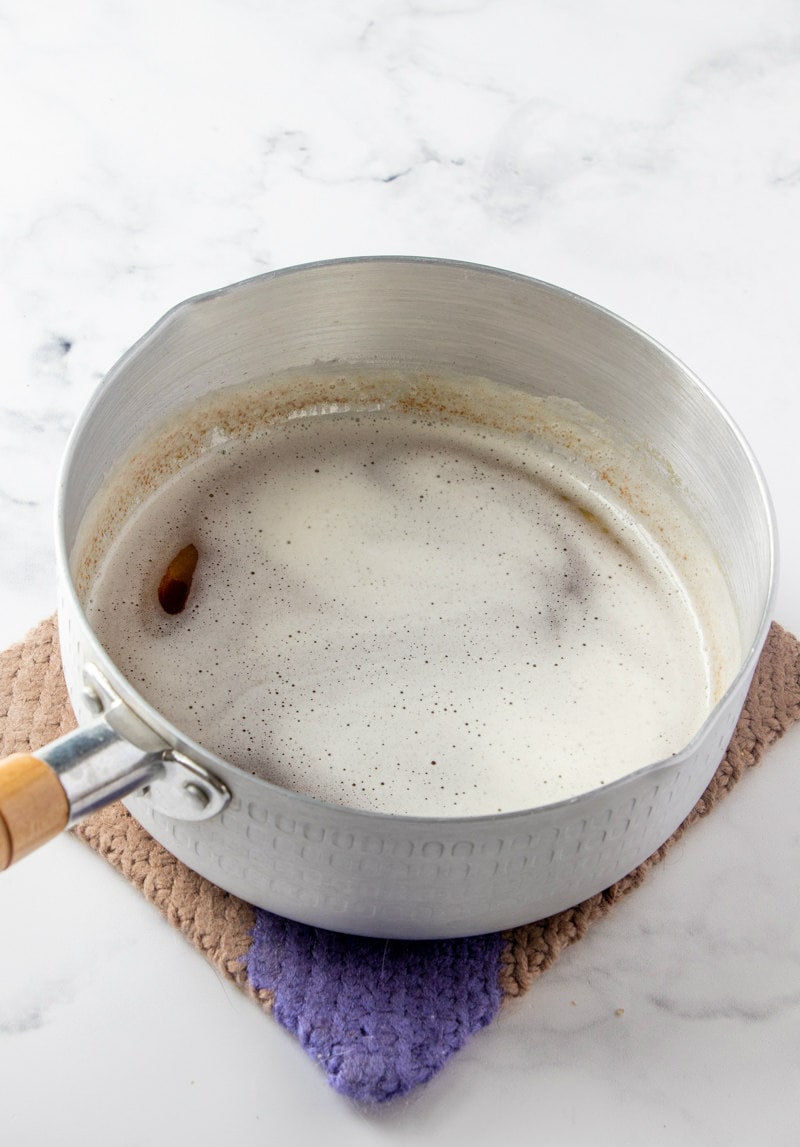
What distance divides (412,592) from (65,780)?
31cm

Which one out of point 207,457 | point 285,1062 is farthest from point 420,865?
point 207,457

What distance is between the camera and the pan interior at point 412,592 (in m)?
0.82

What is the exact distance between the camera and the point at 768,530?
2.52 ft

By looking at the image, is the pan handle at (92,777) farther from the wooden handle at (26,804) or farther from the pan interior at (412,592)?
the pan interior at (412,592)

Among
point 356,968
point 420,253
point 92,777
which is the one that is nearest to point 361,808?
point 356,968

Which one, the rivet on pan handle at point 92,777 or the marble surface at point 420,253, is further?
the marble surface at point 420,253

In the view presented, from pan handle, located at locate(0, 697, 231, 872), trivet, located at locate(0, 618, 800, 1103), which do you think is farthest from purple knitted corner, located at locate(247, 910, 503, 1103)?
pan handle, located at locate(0, 697, 231, 872)

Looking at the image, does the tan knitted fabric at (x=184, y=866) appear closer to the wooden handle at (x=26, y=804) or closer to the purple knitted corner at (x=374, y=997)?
the purple knitted corner at (x=374, y=997)

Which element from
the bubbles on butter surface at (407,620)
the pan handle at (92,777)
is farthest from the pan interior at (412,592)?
the pan handle at (92,777)

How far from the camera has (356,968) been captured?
2.43ft

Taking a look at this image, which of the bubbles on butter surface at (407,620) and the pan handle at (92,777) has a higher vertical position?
the pan handle at (92,777)

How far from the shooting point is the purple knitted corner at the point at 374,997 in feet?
2.35

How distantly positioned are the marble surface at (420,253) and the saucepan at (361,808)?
0.25 feet

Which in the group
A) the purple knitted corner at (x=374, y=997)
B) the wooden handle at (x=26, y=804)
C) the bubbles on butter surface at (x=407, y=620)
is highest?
the wooden handle at (x=26, y=804)
